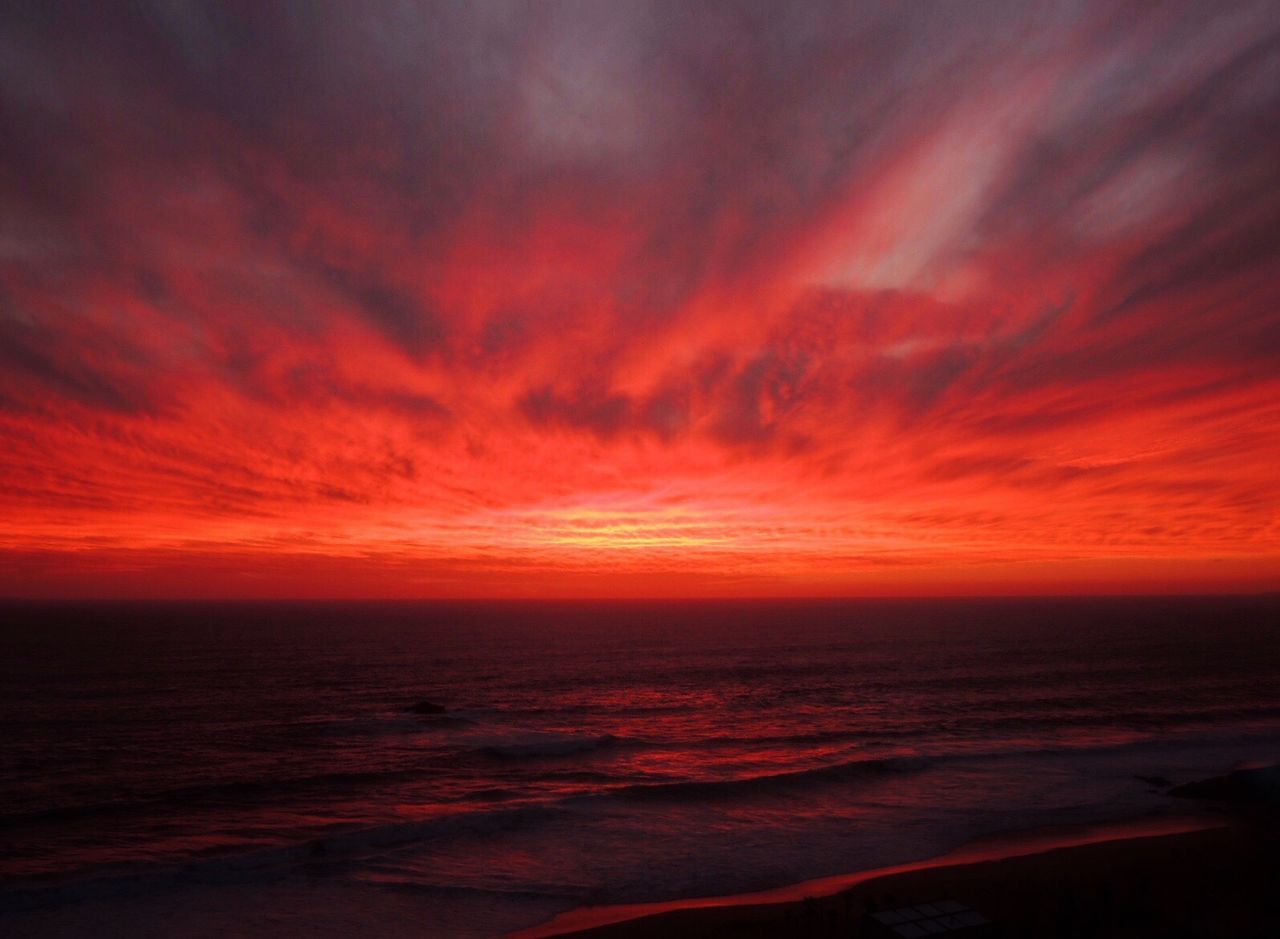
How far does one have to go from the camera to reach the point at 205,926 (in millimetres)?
19484

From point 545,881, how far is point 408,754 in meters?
19.1

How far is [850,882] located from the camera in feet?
72.5

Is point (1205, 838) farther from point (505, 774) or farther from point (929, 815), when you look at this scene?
A: point (505, 774)

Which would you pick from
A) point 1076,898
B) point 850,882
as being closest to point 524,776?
point 850,882

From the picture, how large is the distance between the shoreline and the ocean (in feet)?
2.91

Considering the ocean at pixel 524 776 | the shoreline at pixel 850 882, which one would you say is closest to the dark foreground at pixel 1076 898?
the shoreline at pixel 850 882

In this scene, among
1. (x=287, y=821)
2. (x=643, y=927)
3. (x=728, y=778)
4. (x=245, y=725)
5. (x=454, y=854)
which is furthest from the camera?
(x=245, y=725)

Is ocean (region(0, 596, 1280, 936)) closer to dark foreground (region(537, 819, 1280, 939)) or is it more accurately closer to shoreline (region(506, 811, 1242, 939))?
shoreline (region(506, 811, 1242, 939))

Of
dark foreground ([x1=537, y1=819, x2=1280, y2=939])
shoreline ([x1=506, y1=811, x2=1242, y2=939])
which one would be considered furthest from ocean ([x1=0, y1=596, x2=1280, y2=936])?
dark foreground ([x1=537, y1=819, x2=1280, y2=939])

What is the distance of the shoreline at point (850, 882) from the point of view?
62.4ft

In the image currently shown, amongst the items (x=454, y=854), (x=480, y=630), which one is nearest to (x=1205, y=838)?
(x=454, y=854)

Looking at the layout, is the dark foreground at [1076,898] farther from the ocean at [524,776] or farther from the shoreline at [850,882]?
the ocean at [524,776]

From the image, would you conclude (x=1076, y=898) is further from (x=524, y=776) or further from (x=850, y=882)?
(x=524, y=776)

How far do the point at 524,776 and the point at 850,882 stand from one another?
17903 millimetres
